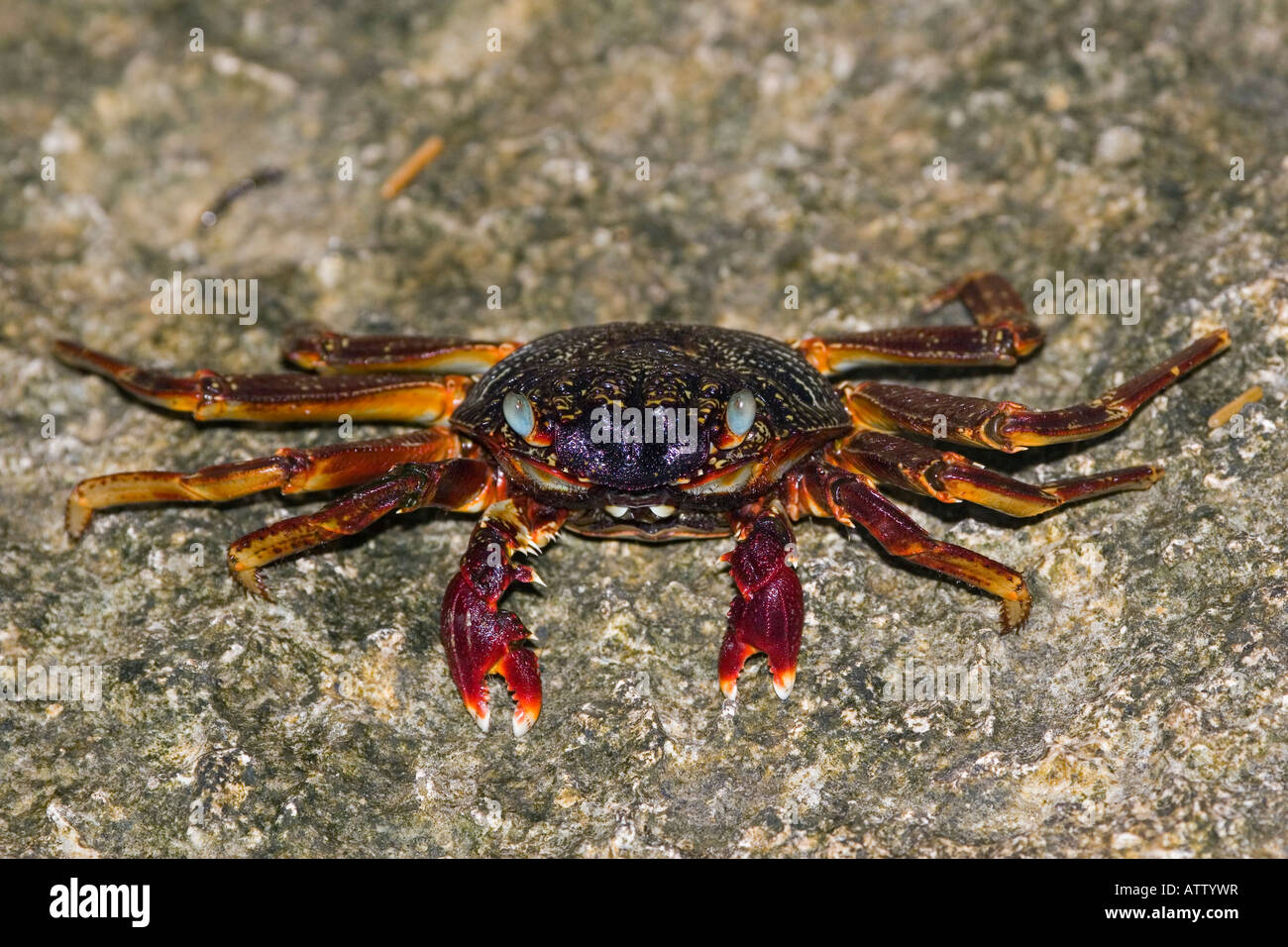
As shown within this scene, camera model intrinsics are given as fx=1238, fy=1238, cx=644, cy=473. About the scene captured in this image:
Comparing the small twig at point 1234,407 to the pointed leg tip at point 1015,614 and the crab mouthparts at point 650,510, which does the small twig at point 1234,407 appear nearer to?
the pointed leg tip at point 1015,614

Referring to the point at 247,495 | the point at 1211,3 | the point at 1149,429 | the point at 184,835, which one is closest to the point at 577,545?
the point at 247,495

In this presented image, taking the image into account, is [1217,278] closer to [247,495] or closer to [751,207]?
[751,207]

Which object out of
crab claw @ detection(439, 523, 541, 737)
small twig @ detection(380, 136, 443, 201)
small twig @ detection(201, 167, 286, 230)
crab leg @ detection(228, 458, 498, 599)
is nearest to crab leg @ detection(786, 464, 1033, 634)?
crab claw @ detection(439, 523, 541, 737)

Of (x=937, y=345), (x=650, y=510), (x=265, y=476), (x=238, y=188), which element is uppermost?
(x=238, y=188)

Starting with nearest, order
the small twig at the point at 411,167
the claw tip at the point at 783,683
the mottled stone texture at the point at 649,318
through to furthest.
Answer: the mottled stone texture at the point at 649,318, the claw tip at the point at 783,683, the small twig at the point at 411,167

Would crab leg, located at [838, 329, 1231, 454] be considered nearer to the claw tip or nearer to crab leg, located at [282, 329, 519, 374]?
the claw tip

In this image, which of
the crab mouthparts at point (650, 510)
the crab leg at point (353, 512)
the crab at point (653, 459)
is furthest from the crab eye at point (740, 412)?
the crab leg at point (353, 512)

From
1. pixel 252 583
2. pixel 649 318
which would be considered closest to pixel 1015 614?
pixel 649 318

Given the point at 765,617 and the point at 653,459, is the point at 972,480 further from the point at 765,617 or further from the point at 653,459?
the point at 653,459
